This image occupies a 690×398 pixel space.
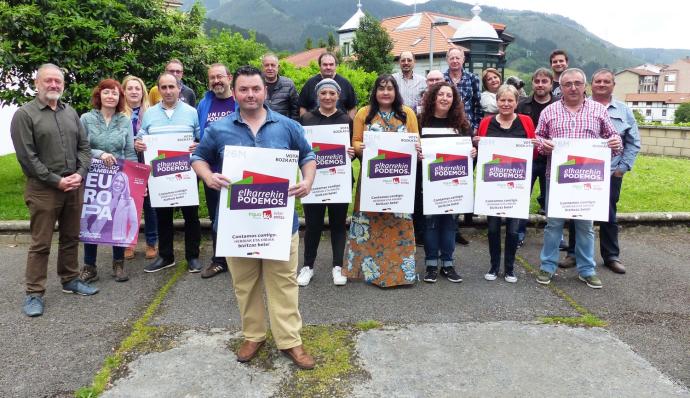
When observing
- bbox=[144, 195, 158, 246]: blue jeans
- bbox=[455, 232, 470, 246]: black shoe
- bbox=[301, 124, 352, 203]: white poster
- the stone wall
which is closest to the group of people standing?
bbox=[301, 124, 352, 203]: white poster

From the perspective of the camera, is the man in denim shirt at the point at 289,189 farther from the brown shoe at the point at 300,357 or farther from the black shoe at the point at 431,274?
the black shoe at the point at 431,274

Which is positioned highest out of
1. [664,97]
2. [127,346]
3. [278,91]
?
[664,97]

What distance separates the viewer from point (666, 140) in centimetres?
1792

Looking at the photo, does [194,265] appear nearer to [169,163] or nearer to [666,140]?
[169,163]

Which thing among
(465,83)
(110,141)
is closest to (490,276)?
(465,83)

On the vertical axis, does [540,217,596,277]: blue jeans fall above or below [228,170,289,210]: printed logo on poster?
below

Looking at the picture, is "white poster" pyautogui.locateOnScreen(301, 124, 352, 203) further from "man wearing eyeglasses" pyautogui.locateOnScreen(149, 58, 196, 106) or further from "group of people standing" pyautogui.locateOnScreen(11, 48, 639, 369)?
"man wearing eyeglasses" pyautogui.locateOnScreen(149, 58, 196, 106)

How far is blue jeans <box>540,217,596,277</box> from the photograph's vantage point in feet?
17.7

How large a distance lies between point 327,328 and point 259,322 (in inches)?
27.7

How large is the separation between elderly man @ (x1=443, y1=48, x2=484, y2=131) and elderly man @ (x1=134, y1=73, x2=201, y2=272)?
3113 millimetres

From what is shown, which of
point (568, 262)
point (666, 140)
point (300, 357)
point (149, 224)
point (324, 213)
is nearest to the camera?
point (300, 357)

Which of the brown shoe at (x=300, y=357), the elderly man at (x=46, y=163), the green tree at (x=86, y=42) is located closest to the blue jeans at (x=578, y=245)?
the brown shoe at (x=300, y=357)

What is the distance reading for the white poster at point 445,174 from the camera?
5160 mm

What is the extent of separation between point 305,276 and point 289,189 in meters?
2.01
